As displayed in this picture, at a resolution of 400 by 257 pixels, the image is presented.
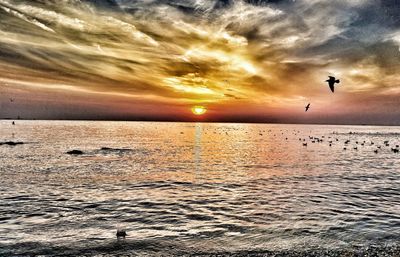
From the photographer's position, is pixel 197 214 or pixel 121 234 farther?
pixel 197 214

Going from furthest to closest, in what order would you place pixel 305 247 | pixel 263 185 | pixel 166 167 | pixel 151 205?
1. pixel 166 167
2. pixel 263 185
3. pixel 151 205
4. pixel 305 247

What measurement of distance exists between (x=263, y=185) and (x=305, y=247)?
18.3 meters

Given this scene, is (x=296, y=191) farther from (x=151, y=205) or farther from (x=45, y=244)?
(x=45, y=244)

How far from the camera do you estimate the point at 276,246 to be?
16422mm

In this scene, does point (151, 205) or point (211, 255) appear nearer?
point (211, 255)

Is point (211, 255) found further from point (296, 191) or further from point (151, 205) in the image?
point (296, 191)

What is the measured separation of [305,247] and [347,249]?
2.04 m

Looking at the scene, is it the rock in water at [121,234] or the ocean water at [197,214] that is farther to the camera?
the rock in water at [121,234]

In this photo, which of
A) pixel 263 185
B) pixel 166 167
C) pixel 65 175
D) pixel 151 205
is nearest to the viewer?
pixel 151 205

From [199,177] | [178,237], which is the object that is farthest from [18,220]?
[199,177]

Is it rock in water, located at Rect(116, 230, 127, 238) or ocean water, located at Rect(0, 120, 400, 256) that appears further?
rock in water, located at Rect(116, 230, 127, 238)

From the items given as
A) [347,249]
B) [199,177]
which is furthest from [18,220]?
[199,177]

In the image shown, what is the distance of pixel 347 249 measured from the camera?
51.9ft

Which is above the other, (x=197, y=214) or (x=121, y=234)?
(x=121, y=234)
